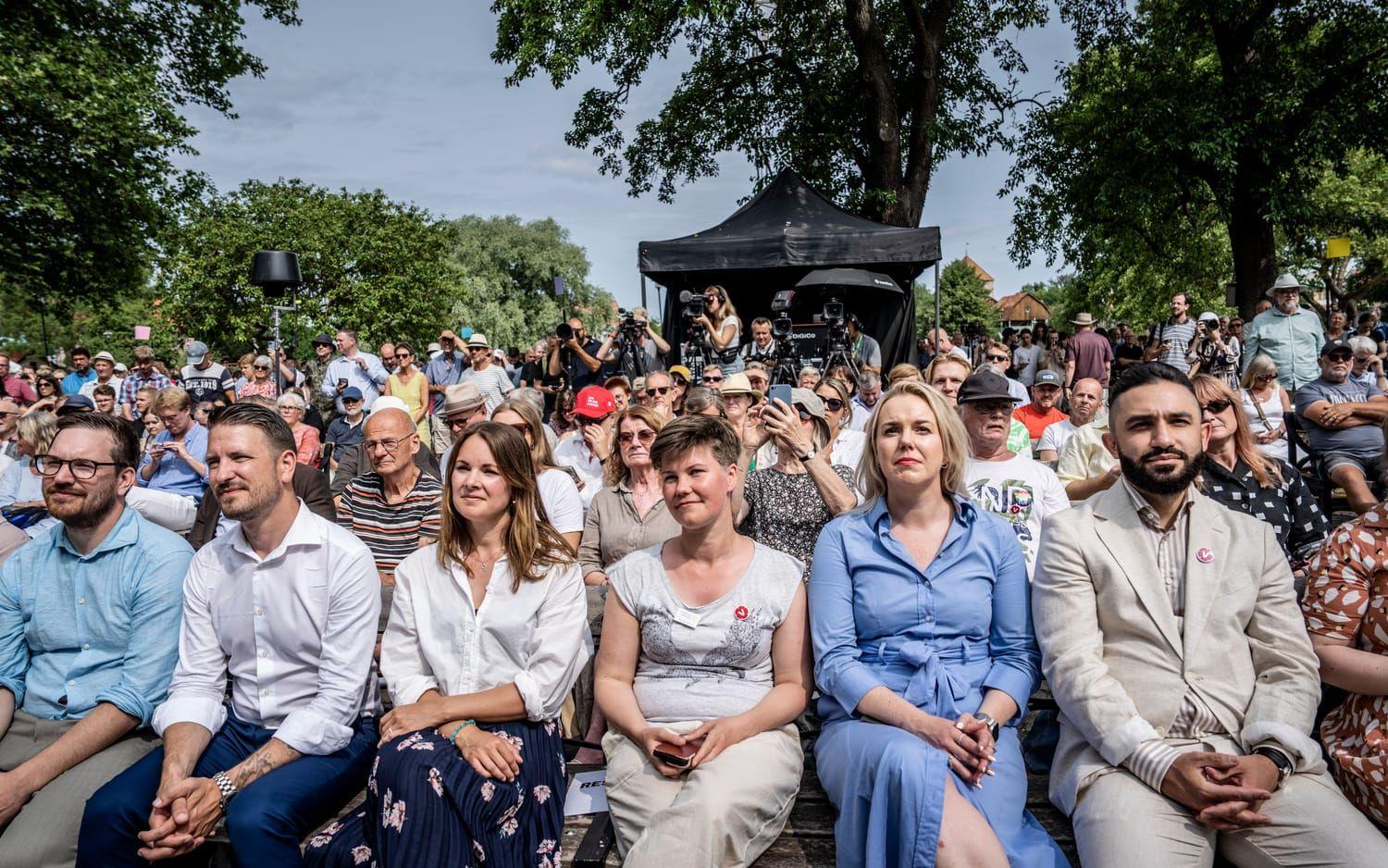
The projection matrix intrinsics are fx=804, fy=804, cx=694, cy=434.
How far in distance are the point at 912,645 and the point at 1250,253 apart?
1614 centimetres

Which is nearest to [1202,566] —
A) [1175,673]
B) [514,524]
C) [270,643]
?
[1175,673]

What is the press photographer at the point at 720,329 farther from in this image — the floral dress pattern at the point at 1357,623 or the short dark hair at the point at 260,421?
the floral dress pattern at the point at 1357,623

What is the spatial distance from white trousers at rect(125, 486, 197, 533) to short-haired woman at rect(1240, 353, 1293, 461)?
20.9 ft

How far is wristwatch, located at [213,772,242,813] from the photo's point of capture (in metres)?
2.25

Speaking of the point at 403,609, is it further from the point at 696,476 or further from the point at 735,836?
the point at 735,836

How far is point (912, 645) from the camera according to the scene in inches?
91.7

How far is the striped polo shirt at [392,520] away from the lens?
3777 mm

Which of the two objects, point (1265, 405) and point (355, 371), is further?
point (355, 371)

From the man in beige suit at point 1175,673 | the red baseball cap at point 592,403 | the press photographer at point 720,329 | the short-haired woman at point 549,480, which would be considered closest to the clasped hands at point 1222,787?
the man in beige suit at point 1175,673

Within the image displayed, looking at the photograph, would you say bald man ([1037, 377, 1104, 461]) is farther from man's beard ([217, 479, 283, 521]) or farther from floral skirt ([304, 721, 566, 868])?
man's beard ([217, 479, 283, 521])

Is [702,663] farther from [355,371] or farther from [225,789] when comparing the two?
[355,371]

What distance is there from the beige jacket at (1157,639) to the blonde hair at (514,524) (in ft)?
5.10

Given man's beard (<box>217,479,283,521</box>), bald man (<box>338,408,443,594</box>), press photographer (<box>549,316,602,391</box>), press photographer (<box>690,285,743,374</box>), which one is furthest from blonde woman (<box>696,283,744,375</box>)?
man's beard (<box>217,479,283,521</box>)

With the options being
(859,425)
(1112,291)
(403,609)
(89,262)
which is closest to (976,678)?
(403,609)
